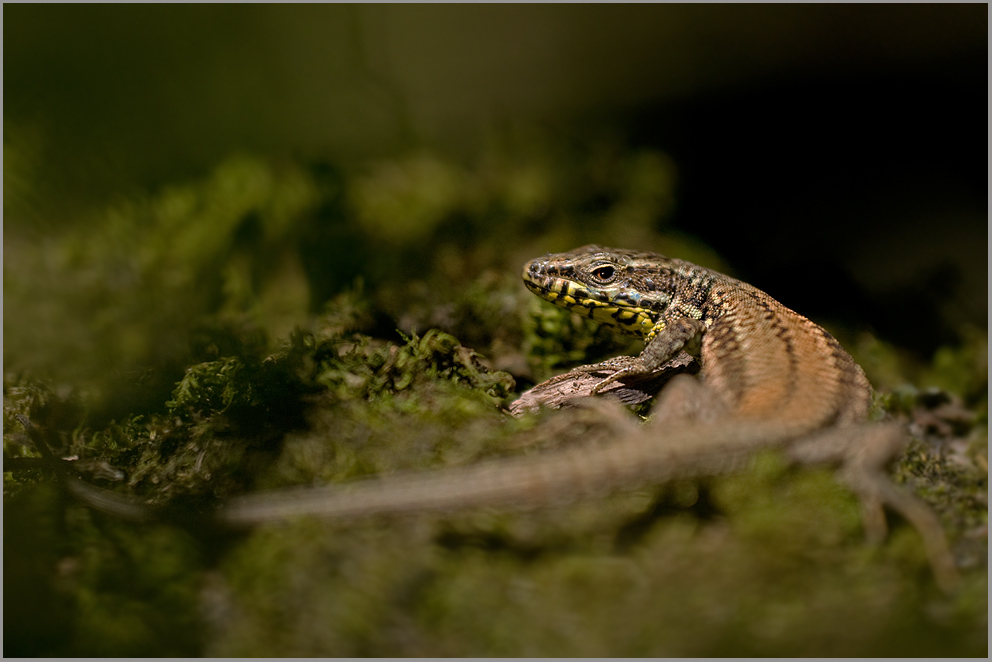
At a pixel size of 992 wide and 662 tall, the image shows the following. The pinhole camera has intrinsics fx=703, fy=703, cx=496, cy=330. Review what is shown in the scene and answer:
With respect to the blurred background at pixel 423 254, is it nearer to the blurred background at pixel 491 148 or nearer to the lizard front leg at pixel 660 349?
the blurred background at pixel 491 148

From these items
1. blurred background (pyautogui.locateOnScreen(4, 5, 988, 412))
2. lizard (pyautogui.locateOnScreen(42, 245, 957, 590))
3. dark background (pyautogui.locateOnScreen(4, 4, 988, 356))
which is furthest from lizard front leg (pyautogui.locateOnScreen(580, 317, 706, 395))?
dark background (pyautogui.locateOnScreen(4, 4, 988, 356))

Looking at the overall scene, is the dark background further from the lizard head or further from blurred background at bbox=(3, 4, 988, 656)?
the lizard head

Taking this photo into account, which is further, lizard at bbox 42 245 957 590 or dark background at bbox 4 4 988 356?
dark background at bbox 4 4 988 356

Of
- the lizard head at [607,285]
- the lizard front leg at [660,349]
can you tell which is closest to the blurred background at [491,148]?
the lizard head at [607,285]

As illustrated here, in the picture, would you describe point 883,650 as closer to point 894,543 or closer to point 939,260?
point 894,543

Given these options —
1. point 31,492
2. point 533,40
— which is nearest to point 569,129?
point 533,40

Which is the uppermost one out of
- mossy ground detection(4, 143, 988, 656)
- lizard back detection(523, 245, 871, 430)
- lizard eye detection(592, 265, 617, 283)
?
lizard eye detection(592, 265, 617, 283)

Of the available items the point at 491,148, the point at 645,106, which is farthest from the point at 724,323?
the point at 645,106
